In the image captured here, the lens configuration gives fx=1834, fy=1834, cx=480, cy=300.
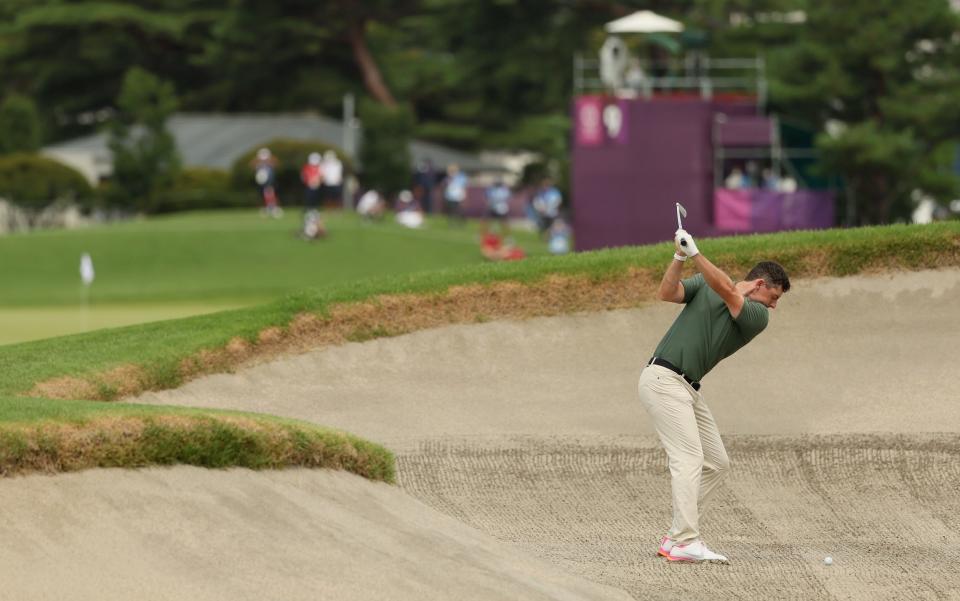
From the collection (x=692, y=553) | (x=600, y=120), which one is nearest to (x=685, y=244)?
(x=692, y=553)

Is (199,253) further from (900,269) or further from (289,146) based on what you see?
(900,269)

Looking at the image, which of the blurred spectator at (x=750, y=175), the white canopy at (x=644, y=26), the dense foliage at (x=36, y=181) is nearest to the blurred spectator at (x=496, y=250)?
the blurred spectator at (x=750, y=175)

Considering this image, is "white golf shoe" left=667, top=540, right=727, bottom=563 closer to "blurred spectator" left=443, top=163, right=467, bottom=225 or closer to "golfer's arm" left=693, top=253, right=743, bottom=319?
"golfer's arm" left=693, top=253, right=743, bottom=319

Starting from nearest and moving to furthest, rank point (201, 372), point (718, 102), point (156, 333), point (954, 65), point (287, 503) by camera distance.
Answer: point (287, 503), point (201, 372), point (156, 333), point (718, 102), point (954, 65)

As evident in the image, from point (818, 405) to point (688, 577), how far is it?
5.30 metres

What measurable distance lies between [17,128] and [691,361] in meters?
64.2

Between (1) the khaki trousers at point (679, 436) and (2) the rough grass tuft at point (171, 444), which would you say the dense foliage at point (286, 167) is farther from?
(1) the khaki trousers at point (679, 436)

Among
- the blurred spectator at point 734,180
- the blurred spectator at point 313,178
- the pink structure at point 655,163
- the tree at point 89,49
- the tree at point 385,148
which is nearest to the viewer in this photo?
the pink structure at point 655,163

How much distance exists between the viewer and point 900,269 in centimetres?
1930

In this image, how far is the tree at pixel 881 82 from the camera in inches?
2079

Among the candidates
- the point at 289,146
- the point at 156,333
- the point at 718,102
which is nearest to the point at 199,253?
the point at 718,102

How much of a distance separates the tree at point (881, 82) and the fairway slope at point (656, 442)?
33824 millimetres

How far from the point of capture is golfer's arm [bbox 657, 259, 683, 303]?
12648 millimetres

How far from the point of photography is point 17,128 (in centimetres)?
7362
